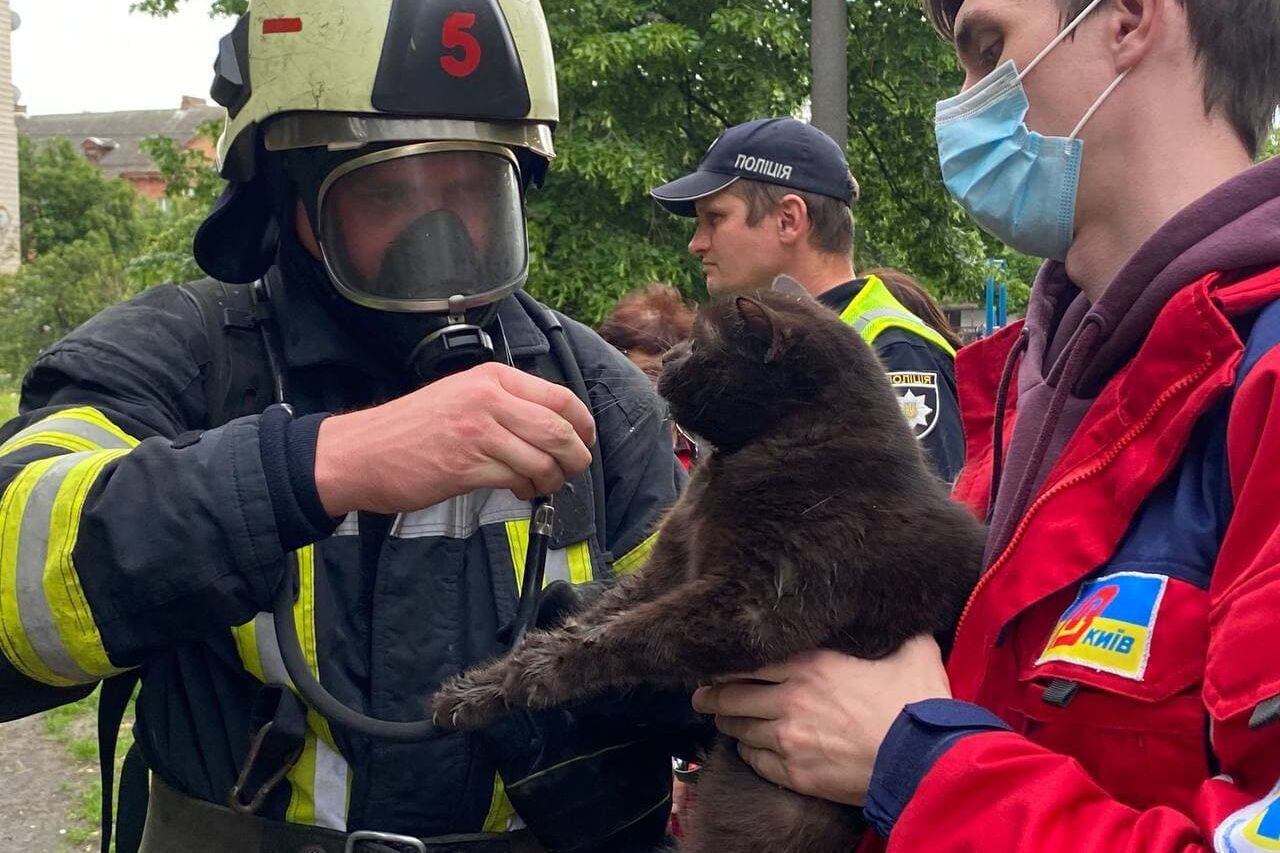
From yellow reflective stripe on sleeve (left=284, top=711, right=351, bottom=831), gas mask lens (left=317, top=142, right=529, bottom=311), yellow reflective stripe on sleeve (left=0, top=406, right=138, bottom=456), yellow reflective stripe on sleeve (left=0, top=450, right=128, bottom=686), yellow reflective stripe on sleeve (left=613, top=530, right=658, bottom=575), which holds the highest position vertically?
gas mask lens (left=317, top=142, right=529, bottom=311)

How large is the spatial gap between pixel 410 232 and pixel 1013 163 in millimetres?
1231

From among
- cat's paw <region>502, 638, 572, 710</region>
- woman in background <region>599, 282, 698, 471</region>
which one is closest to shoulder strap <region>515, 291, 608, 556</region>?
cat's paw <region>502, 638, 572, 710</region>

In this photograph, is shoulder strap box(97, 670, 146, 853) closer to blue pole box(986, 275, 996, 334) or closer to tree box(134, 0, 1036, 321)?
tree box(134, 0, 1036, 321)

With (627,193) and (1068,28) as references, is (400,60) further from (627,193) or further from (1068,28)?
(627,193)

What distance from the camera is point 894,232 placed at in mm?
12883

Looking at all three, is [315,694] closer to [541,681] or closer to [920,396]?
[541,681]

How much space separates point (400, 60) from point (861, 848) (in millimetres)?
1814

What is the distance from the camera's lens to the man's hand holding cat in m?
1.77

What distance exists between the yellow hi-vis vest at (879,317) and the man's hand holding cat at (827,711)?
8.47 ft

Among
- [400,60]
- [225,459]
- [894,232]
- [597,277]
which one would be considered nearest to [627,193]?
[597,277]

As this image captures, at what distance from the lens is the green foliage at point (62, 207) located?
152ft

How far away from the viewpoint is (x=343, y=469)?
190 cm

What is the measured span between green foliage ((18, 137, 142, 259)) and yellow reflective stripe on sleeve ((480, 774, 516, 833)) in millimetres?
48363

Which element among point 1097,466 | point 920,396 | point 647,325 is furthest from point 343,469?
point 647,325
